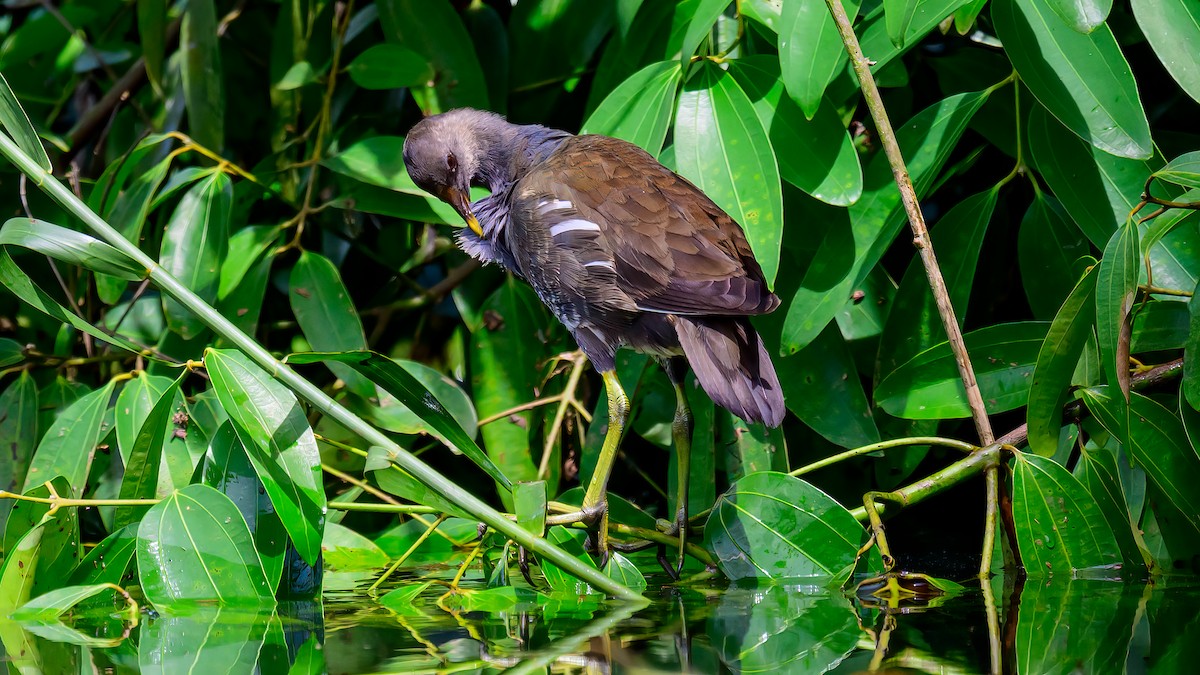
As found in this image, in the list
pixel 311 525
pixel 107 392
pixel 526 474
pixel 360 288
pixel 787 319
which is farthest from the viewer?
pixel 360 288

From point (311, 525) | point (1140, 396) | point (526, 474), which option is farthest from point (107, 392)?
point (1140, 396)

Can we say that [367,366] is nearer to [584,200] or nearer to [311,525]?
[311,525]

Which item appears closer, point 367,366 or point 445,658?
point 445,658

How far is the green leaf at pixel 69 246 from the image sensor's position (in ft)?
6.51

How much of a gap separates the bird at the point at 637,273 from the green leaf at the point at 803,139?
22 centimetres

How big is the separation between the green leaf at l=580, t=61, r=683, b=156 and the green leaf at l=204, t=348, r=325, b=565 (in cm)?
109

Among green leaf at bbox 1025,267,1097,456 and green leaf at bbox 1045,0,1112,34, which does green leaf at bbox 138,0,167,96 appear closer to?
green leaf at bbox 1045,0,1112,34

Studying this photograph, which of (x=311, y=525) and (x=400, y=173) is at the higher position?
(x=400, y=173)

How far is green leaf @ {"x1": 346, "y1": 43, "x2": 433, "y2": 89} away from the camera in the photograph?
3217mm

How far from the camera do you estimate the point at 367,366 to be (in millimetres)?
2236

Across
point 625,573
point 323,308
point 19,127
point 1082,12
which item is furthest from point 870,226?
point 19,127

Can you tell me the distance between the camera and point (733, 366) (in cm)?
231

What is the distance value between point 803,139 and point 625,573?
1105 mm

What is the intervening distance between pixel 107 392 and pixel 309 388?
0.96 metres
